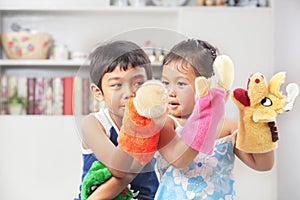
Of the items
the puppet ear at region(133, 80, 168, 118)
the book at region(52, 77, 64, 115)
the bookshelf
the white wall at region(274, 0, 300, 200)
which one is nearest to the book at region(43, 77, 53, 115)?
the book at region(52, 77, 64, 115)

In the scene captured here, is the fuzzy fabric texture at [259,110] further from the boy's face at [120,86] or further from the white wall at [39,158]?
the white wall at [39,158]

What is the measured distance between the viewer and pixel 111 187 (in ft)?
3.54

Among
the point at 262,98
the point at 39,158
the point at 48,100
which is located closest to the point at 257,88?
the point at 262,98

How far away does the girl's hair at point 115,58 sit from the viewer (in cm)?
101

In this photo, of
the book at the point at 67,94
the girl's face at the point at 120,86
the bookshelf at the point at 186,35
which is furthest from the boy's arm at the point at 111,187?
the book at the point at 67,94

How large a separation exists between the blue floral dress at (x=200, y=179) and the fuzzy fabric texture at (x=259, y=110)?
2.8 inches

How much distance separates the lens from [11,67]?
3275mm

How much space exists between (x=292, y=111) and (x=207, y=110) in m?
2.18

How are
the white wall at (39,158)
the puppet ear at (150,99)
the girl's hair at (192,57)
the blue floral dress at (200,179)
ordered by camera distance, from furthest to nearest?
1. the white wall at (39,158)
2. the blue floral dress at (200,179)
3. the girl's hair at (192,57)
4. the puppet ear at (150,99)

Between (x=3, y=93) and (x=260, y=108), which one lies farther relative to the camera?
(x=3, y=93)

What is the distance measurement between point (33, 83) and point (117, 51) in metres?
2.18

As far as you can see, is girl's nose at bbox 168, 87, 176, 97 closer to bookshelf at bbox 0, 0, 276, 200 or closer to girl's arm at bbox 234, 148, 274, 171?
girl's arm at bbox 234, 148, 274, 171

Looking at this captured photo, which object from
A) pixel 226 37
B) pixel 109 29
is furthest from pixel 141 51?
pixel 109 29

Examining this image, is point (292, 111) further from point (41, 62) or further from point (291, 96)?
point (291, 96)
